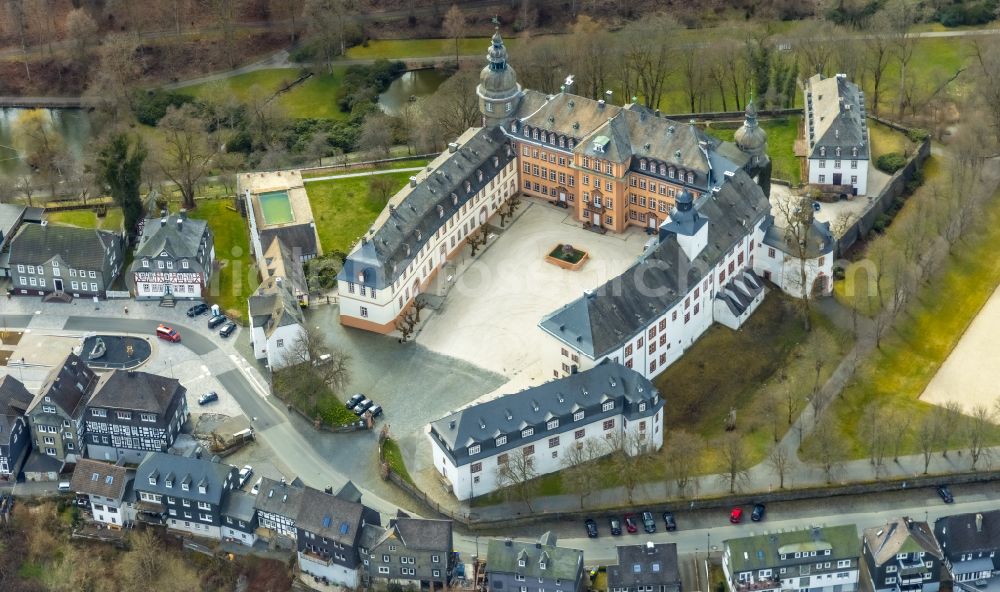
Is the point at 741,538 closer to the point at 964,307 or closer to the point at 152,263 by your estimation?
the point at 964,307

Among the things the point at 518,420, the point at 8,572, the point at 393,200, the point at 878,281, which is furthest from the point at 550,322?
the point at 8,572

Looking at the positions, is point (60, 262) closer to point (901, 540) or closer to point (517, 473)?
point (517, 473)

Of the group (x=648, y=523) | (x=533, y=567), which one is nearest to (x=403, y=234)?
(x=648, y=523)

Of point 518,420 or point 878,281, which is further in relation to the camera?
point 878,281

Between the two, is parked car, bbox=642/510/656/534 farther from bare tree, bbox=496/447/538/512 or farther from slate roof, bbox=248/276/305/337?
slate roof, bbox=248/276/305/337

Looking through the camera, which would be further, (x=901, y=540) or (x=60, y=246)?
(x=60, y=246)

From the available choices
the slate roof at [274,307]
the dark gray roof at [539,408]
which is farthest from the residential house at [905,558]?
the slate roof at [274,307]
